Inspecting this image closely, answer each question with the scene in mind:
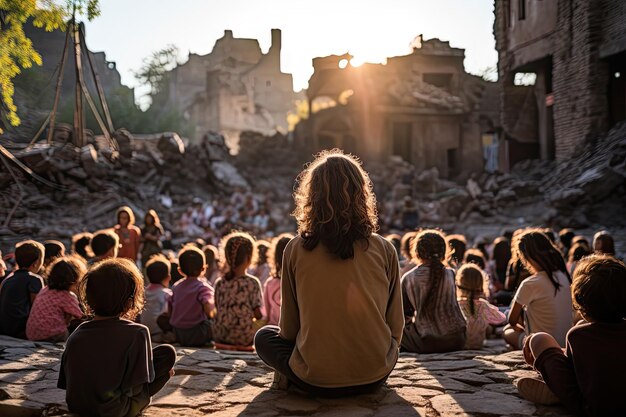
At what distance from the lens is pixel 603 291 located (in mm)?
2889

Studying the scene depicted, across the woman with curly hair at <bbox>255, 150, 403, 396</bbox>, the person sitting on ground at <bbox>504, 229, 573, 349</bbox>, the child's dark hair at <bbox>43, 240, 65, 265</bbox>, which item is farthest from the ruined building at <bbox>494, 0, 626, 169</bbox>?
the woman with curly hair at <bbox>255, 150, 403, 396</bbox>

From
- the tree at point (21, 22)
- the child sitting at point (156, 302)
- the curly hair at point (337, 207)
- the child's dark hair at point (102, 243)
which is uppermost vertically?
the tree at point (21, 22)

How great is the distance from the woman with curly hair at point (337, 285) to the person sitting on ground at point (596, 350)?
0.91 metres

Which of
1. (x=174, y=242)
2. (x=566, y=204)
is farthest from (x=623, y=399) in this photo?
(x=174, y=242)

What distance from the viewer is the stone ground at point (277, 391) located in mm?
3219

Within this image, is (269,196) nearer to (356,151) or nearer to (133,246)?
(356,151)

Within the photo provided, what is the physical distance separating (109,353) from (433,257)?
8.89 ft

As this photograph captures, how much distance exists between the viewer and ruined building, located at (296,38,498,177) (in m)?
28.8

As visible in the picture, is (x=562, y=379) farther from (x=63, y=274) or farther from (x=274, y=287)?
(x=63, y=274)

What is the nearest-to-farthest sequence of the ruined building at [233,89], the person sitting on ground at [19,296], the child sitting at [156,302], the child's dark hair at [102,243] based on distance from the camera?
the person sitting on ground at [19,296] < the child sitting at [156,302] < the child's dark hair at [102,243] < the ruined building at [233,89]

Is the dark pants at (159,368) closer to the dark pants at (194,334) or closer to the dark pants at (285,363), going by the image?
the dark pants at (285,363)

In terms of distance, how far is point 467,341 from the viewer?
5348mm

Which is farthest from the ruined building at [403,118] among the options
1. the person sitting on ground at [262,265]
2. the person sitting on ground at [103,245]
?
the person sitting on ground at [103,245]

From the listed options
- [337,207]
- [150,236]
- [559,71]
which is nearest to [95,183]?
[150,236]
